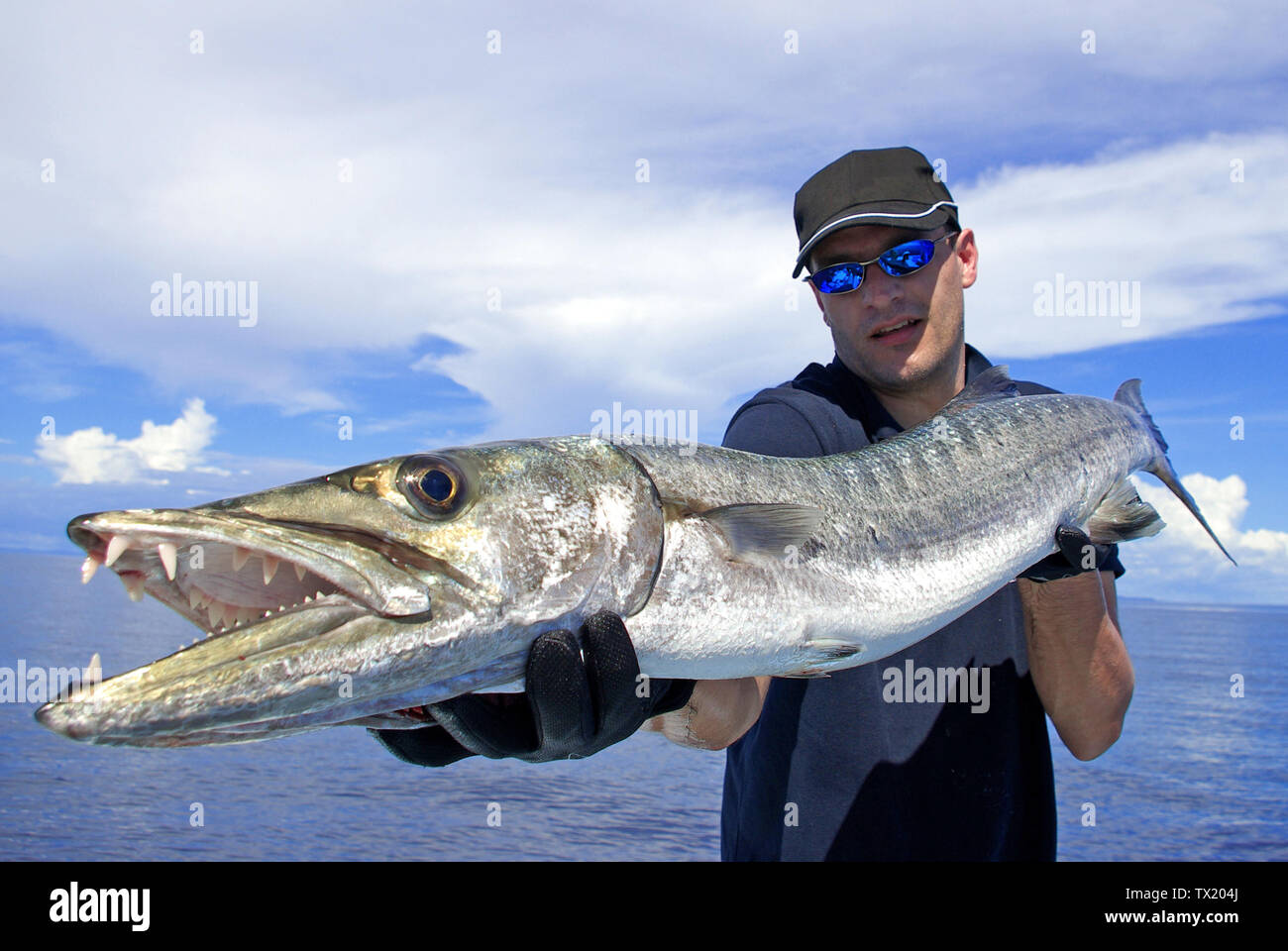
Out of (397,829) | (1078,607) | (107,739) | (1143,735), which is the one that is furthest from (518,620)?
(1143,735)

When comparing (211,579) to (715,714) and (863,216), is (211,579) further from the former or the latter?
(863,216)

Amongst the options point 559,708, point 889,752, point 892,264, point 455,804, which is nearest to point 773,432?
point 892,264

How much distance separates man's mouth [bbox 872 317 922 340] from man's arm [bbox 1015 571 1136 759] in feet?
4.13

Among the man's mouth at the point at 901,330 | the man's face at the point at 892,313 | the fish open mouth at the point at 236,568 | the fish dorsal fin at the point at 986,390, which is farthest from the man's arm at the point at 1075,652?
the fish open mouth at the point at 236,568

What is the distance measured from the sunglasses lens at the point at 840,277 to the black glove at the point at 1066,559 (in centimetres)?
144

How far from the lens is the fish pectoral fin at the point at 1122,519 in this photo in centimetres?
369

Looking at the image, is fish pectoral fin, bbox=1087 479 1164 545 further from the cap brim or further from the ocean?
the ocean

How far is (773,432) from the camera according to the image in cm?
341

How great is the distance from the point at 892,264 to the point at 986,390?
733 mm

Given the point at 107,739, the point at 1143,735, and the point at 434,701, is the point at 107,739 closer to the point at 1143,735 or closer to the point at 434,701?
the point at 434,701

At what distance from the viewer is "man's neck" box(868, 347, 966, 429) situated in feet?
13.3

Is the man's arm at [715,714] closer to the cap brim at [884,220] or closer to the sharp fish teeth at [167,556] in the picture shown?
the sharp fish teeth at [167,556]

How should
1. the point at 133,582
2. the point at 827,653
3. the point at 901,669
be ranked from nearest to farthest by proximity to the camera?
the point at 133,582, the point at 827,653, the point at 901,669

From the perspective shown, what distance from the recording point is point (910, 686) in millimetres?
3594
